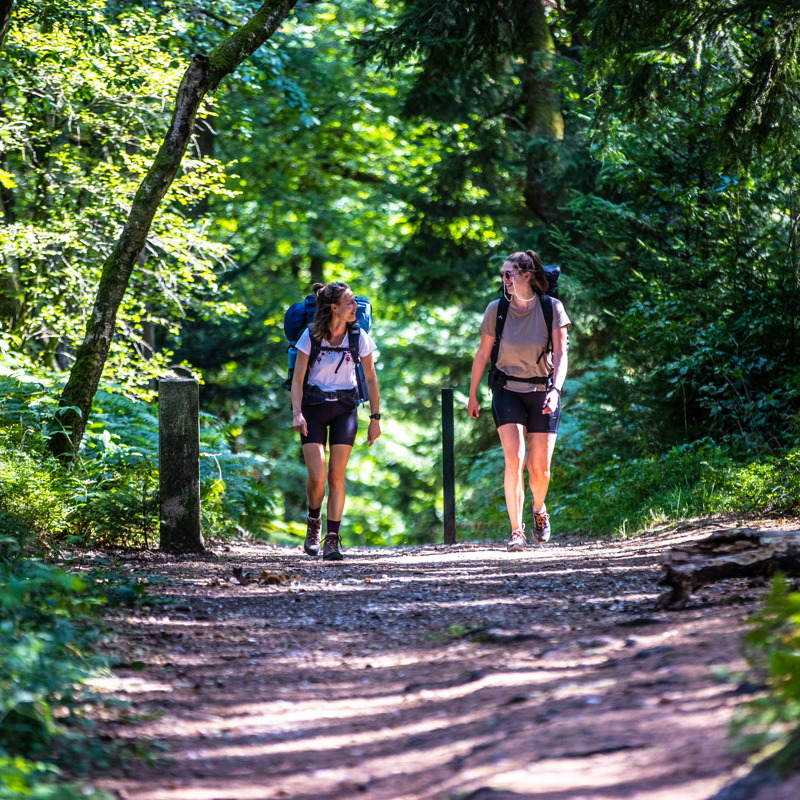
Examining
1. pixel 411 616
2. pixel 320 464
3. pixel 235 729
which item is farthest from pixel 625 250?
pixel 235 729

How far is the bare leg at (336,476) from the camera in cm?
766

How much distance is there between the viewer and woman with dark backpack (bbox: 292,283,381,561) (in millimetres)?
7527

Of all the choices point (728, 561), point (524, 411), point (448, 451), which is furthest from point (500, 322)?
point (728, 561)

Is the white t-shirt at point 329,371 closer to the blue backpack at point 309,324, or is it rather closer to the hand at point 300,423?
the blue backpack at point 309,324

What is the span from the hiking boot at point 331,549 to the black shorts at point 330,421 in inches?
31.1

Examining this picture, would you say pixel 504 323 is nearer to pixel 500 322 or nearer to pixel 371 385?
pixel 500 322

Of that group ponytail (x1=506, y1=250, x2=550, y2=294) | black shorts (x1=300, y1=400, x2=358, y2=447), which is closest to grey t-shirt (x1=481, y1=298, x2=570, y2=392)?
ponytail (x1=506, y1=250, x2=550, y2=294)

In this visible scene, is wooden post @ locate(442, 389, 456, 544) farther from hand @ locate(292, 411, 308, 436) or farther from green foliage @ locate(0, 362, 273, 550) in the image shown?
green foliage @ locate(0, 362, 273, 550)

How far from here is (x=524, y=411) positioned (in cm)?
764

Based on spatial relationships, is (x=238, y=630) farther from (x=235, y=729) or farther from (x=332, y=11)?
(x=332, y=11)

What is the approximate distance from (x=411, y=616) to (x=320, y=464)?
2.81 m

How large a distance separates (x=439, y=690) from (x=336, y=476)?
4.27 metres

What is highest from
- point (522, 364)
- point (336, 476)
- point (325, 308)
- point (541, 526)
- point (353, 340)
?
point (325, 308)

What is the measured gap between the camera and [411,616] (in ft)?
16.4
